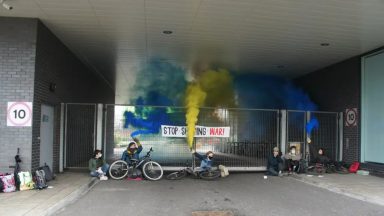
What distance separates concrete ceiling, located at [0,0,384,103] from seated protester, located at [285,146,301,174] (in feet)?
12.1

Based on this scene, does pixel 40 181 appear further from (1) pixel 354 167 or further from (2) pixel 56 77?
(1) pixel 354 167

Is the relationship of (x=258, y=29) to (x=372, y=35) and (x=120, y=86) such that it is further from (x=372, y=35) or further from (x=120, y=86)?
(x=120, y=86)

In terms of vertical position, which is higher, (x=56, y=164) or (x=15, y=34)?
(x=15, y=34)

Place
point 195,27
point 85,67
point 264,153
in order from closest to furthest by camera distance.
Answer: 1. point 195,27
2. point 264,153
3. point 85,67

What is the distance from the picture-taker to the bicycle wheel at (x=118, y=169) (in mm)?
13094

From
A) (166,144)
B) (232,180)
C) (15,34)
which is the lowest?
(232,180)

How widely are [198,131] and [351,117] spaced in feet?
19.3

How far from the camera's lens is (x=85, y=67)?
19266mm

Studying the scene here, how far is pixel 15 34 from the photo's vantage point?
1112cm

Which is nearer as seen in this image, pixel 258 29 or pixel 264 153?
pixel 258 29

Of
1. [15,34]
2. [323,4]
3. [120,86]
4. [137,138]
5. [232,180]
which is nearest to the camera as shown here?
[323,4]

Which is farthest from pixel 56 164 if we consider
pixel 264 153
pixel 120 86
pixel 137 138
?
pixel 120 86

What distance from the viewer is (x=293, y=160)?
14891mm

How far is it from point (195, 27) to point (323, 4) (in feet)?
12.2
